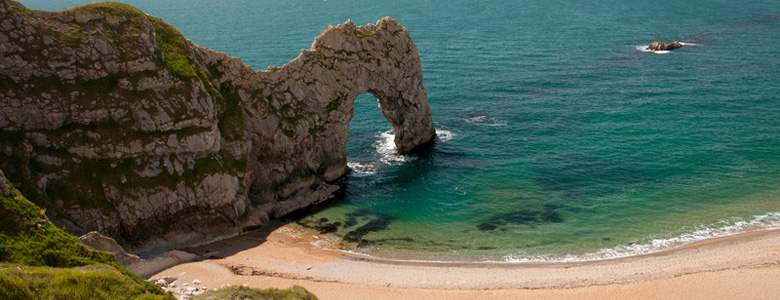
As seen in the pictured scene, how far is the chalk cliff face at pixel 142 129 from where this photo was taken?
40.1 m

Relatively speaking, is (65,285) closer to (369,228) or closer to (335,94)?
(369,228)

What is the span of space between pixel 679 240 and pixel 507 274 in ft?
52.9

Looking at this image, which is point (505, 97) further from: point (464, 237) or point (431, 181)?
point (464, 237)

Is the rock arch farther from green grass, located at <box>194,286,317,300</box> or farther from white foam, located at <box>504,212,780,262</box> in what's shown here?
white foam, located at <box>504,212,780,262</box>

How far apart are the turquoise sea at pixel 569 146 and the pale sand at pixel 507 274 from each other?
2.17 metres

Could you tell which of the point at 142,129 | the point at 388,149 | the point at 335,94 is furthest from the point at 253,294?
the point at 388,149

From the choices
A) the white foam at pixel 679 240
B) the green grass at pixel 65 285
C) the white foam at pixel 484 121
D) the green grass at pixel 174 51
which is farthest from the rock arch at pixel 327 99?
the green grass at pixel 65 285

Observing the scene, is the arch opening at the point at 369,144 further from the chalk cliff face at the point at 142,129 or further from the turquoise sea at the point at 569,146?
the chalk cliff face at the point at 142,129

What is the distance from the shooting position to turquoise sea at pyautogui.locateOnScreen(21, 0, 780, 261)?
4719 centimetres

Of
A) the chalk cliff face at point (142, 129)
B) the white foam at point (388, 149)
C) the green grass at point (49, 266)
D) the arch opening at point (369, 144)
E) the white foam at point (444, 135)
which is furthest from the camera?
the white foam at point (444, 135)

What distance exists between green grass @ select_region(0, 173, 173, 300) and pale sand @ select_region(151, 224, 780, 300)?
8.88 m

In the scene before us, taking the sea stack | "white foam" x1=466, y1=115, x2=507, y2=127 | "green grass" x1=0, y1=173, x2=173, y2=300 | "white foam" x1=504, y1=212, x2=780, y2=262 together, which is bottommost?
"white foam" x1=504, y1=212, x2=780, y2=262

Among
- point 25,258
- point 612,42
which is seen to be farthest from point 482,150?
point 612,42

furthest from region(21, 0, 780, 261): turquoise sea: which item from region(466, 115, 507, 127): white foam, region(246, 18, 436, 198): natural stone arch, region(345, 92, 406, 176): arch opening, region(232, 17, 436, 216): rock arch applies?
region(246, 18, 436, 198): natural stone arch
